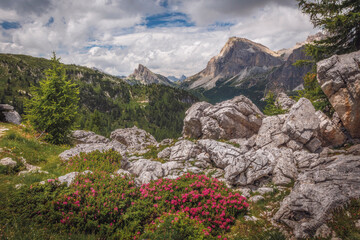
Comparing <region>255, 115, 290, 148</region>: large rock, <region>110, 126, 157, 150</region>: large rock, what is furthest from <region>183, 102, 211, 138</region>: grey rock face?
<region>110, 126, 157, 150</region>: large rock

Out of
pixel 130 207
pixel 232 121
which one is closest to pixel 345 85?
pixel 232 121

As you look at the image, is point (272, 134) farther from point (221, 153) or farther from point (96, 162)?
point (96, 162)

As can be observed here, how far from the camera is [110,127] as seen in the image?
7741 inches

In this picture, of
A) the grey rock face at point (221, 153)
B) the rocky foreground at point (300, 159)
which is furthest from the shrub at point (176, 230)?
the grey rock face at point (221, 153)

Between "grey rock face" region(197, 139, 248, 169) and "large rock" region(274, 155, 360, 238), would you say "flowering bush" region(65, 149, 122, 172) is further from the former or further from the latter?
"large rock" region(274, 155, 360, 238)

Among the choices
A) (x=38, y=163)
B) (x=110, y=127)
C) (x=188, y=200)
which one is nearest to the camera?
(x=188, y=200)

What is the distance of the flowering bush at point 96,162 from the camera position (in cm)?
1462

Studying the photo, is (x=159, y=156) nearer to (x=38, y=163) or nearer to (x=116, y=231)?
(x=38, y=163)

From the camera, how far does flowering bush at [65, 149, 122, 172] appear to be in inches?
575

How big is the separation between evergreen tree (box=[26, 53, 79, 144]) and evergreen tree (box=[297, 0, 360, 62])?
29.3 m

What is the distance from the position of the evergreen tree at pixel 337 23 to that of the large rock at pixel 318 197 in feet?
45.5

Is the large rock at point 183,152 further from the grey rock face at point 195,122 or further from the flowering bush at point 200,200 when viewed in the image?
the grey rock face at point 195,122

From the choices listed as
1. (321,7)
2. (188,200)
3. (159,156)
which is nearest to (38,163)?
(159,156)

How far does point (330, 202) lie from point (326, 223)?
1.09m
